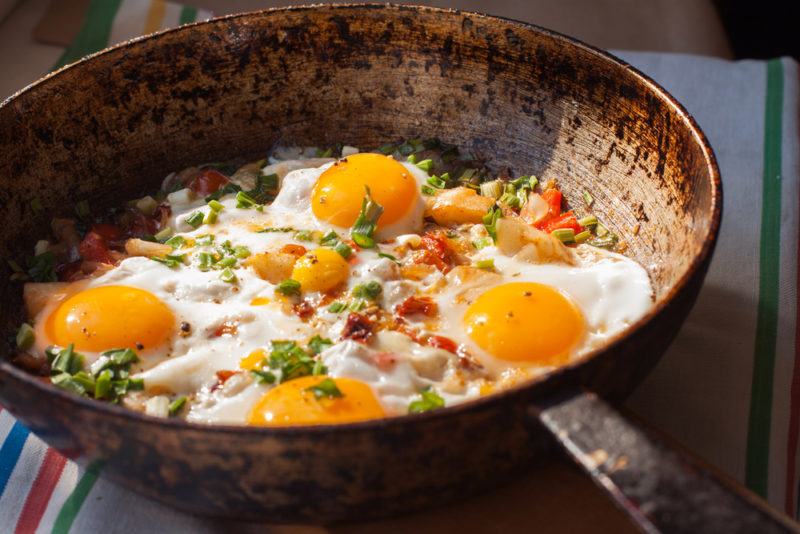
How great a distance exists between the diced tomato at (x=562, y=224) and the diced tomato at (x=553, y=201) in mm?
27

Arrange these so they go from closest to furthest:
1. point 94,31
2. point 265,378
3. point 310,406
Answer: point 310,406 → point 265,378 → point 94,31

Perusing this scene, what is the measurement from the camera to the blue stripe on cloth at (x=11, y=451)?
7.35 feet

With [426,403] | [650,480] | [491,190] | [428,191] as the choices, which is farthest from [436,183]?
[650,480]

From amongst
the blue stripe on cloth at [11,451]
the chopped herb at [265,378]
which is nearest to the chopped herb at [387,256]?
the chopped herb at [265,378]

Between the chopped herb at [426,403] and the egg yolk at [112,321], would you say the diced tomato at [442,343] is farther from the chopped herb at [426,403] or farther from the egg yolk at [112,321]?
the egg yolk at [112,321]

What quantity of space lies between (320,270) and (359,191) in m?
0.38

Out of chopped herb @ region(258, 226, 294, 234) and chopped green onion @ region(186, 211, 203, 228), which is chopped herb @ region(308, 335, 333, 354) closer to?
chopped herb @ region(258, 226, 294, 234)

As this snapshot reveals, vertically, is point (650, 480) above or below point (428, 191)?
above

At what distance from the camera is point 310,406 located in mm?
1853

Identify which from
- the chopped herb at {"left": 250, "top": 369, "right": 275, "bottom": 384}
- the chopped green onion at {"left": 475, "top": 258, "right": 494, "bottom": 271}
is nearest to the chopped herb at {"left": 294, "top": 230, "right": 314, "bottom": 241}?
the chopped green onion at {"left": 475, "top": 258, "right": 494, "bottom": 271}

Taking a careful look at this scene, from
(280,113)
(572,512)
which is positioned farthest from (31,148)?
(572,512)

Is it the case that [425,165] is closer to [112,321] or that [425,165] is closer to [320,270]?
[320,270]

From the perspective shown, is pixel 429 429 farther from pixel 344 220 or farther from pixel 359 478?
pixel 344 220

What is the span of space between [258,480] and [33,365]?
97cm
